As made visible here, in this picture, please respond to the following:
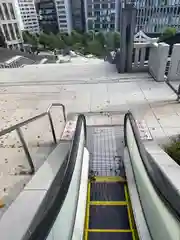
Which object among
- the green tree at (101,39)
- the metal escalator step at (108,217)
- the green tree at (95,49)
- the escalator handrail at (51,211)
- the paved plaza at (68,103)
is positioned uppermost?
the escalator handrail at (51,211)

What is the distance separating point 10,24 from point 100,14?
2736 centimetres

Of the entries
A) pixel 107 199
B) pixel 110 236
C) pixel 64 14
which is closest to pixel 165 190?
pixel 110 236

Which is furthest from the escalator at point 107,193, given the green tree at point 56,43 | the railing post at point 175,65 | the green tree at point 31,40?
the green tree at point 31,40

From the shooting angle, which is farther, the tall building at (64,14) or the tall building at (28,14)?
the tall building at (28,14)

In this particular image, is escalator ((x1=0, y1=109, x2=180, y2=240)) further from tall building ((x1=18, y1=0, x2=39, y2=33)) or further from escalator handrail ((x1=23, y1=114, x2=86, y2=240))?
tall building ((x1=18, y1=0, x2=39, y2=33))

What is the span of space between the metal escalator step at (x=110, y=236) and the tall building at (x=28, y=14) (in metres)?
73.3

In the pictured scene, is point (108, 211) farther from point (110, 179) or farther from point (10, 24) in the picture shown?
point (10, 24)

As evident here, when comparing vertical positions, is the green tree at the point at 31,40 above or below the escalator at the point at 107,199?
below

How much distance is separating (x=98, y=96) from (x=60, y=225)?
14.1 feet

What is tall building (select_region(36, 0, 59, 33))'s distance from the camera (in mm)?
57872

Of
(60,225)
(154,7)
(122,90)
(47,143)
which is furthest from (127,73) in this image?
(154,7)

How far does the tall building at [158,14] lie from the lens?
125ft

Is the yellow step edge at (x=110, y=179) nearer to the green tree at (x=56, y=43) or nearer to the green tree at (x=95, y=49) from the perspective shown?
the green tree at (x=95, y=49)

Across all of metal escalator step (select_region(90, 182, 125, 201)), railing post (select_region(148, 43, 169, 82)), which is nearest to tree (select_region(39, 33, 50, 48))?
railing post (select_region(148, 43, 169, 82))
